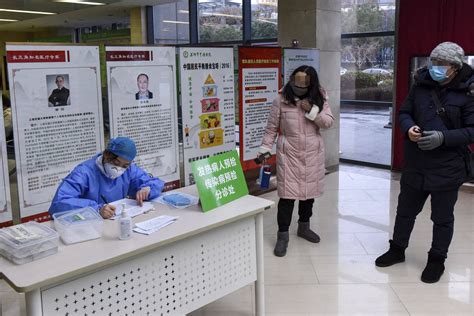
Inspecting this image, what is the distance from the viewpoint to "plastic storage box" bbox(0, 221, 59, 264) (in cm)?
184

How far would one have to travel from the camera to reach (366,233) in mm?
4055

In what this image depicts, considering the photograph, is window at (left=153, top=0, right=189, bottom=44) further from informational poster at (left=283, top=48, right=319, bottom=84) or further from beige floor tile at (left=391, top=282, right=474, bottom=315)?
beige floor tile at (left=391, top=282, right=474, bottom=315)

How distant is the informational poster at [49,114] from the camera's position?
3.06 meters

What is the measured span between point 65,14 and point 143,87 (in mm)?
7752

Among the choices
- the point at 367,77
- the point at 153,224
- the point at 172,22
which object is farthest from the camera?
the point at 172,22

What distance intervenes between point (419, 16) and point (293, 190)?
3.34m

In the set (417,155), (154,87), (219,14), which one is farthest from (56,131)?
(219,14)

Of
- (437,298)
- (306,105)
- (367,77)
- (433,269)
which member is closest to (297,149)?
(306,105)

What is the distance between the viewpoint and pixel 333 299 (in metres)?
2.94

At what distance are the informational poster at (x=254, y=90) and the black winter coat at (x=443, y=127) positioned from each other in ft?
7.19

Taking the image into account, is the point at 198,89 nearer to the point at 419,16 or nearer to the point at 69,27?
the point at 419,16

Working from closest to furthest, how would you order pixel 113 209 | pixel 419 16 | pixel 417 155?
pixel 113 209, pixel 417 155, pixel 419 16

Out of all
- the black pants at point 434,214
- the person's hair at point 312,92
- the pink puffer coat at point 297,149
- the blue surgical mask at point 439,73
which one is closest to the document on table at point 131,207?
the pink puffer coat at point 297,149

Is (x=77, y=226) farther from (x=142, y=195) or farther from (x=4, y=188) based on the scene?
(x=4, y=188)
